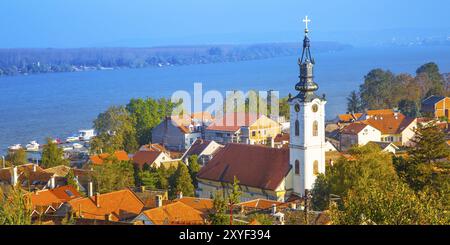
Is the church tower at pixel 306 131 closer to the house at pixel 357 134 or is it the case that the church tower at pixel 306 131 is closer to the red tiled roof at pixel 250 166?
the red tiled roof at pixel 250 166

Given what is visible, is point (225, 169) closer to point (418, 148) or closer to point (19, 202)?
point (418, 148)

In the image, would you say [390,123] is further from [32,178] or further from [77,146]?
[32,178]

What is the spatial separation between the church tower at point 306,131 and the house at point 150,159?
552 cm

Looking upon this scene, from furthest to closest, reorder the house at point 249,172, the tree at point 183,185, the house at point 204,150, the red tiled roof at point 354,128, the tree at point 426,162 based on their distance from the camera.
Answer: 1. the red tiled roof at point 354,128
2. the house at point 204,150
3. the tree at point 183,185
4. the house at point 249,172
5. the tree at point 426,162

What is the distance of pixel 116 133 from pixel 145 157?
25.2ft

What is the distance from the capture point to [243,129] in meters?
27.5

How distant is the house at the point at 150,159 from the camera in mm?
21295

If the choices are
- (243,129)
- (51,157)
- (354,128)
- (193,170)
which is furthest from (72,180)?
(354,128)

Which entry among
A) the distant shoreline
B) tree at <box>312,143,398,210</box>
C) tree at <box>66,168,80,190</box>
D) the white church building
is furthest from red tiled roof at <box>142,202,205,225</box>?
the distant shoreline

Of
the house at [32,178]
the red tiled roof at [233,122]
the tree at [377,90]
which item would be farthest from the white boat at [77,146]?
the house at [32,178]

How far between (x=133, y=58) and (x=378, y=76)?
4283 inches
